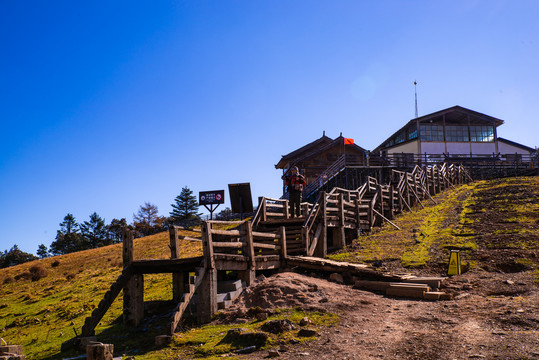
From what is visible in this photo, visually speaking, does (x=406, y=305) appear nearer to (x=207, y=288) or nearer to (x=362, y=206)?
(x=207, y=288)

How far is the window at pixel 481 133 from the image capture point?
149 feet

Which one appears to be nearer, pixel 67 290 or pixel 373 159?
pixel 67 290

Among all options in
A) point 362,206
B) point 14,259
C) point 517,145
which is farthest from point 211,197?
point 14,259

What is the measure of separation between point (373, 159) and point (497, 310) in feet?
100

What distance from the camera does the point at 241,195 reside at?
75.7 ft

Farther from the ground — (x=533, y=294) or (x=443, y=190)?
(x=443, y=190)

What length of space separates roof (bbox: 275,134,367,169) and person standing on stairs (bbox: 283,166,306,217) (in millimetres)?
24451

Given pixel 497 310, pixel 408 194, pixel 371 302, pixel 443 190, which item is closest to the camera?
pixel 497 310

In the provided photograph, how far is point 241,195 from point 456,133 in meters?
31.1

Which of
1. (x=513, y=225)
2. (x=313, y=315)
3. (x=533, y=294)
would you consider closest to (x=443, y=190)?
(x=513, y=225)

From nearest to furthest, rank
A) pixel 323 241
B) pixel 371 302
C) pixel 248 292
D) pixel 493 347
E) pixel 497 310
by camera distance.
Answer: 1. pixel 493 347
2. pixel 497 310
3. pixel 371 302
4. pixel 248 292
5. pixel 323 241

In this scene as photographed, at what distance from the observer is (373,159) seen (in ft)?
128

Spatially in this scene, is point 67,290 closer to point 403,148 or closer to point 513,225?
point 513,225

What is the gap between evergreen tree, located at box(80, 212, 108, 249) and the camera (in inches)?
2864
